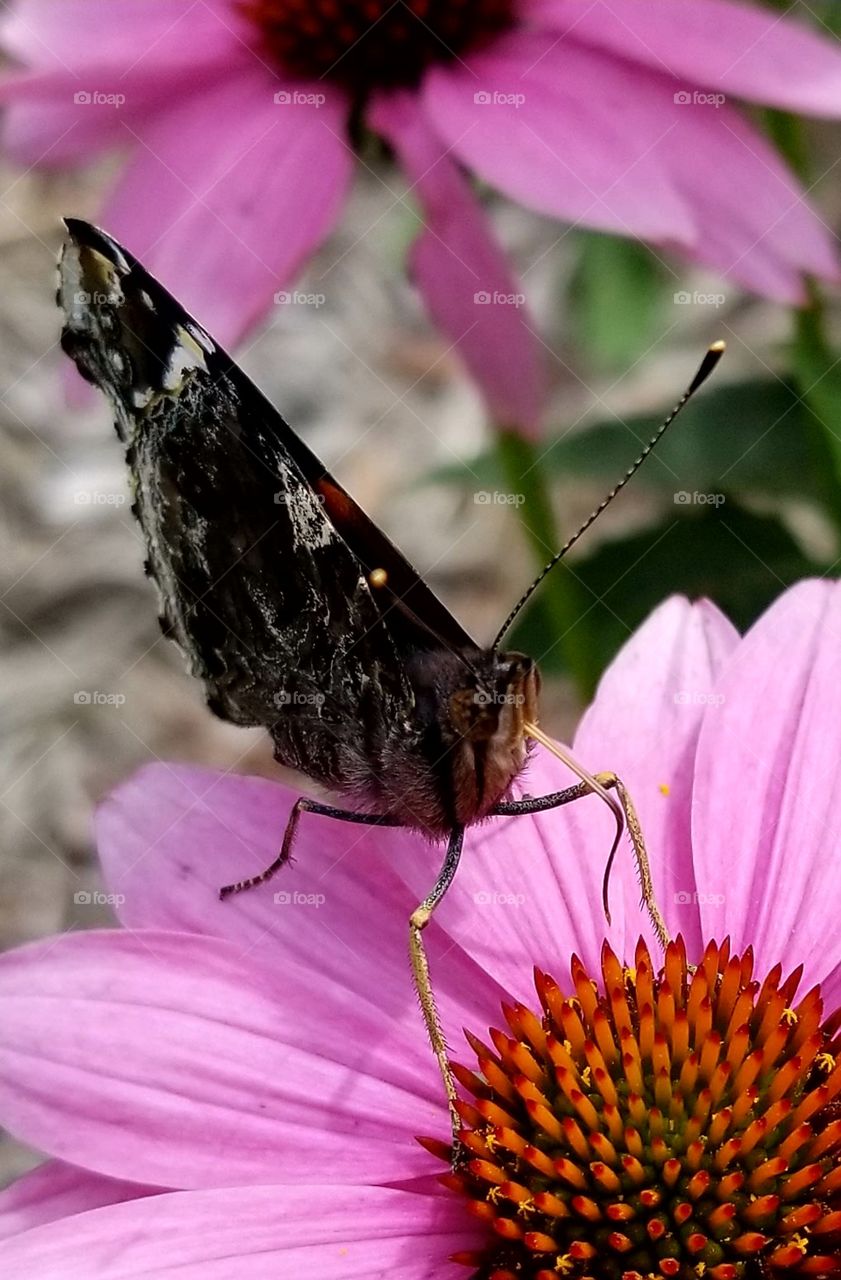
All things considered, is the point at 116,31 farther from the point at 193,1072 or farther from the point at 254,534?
the point at 193,1072

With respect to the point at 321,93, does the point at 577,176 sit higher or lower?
lower

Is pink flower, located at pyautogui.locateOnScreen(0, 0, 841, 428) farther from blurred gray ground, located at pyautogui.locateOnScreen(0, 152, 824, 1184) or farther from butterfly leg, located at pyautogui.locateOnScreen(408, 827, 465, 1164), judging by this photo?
blurred gray ground, located at pyautogui.locateOnScreen(0, 152, 824, 1184)

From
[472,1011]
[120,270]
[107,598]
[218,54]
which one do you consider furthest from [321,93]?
[107,598]

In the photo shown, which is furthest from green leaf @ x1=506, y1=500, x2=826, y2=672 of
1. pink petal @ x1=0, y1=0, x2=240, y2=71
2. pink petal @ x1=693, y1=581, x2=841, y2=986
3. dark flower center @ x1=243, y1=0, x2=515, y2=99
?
pink petal @ x1=0, y1=0, x2=240, y2=71

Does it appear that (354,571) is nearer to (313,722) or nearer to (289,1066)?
(313,722)

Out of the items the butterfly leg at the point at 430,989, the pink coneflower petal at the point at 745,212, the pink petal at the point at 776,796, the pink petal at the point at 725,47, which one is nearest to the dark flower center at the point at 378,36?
the pink petal at the point at 725,47

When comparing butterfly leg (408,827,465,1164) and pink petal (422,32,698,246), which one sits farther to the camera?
pink petal (422,32,698,246)

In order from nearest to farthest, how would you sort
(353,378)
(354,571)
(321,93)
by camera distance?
(354,571), (321,93), (353,378)
